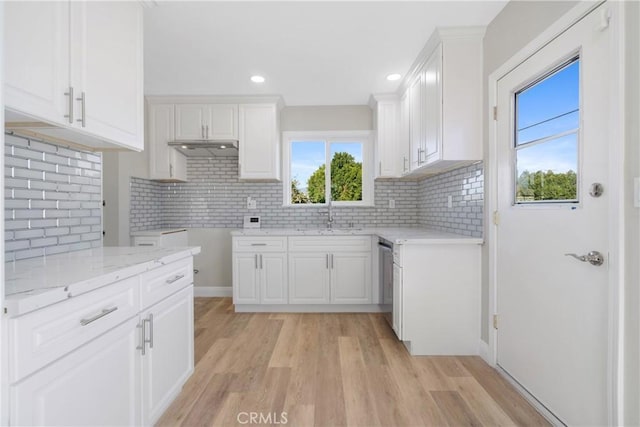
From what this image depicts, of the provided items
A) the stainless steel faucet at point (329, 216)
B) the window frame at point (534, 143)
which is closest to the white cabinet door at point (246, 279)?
the stainless steel faucet at point (329, 216)

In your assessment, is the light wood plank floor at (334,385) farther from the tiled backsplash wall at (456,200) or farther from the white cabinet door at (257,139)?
the white cabinet door at (257,139)

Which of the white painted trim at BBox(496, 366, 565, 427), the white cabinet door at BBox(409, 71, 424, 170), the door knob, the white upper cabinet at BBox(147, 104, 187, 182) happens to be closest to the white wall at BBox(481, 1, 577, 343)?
the white painted trim at BBox(496, 366, 565, 427)

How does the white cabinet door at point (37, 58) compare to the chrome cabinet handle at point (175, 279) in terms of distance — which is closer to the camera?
the white cabinet door at point (37, 58)

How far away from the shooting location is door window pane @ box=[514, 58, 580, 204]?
150 cm

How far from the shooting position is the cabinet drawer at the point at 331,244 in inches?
131

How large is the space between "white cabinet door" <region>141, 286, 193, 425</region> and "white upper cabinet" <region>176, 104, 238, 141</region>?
220cm

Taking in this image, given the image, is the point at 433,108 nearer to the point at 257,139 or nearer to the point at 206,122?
the point at 257,139

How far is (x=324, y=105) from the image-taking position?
385 centimetres

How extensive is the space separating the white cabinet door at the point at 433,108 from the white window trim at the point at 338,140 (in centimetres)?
129

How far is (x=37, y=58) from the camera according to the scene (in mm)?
1162

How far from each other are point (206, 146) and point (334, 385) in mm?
2800

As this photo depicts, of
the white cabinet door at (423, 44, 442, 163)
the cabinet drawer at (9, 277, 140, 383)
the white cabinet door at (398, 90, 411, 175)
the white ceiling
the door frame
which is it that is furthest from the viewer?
the white cabinet door at (398, 90, 411, 175)
